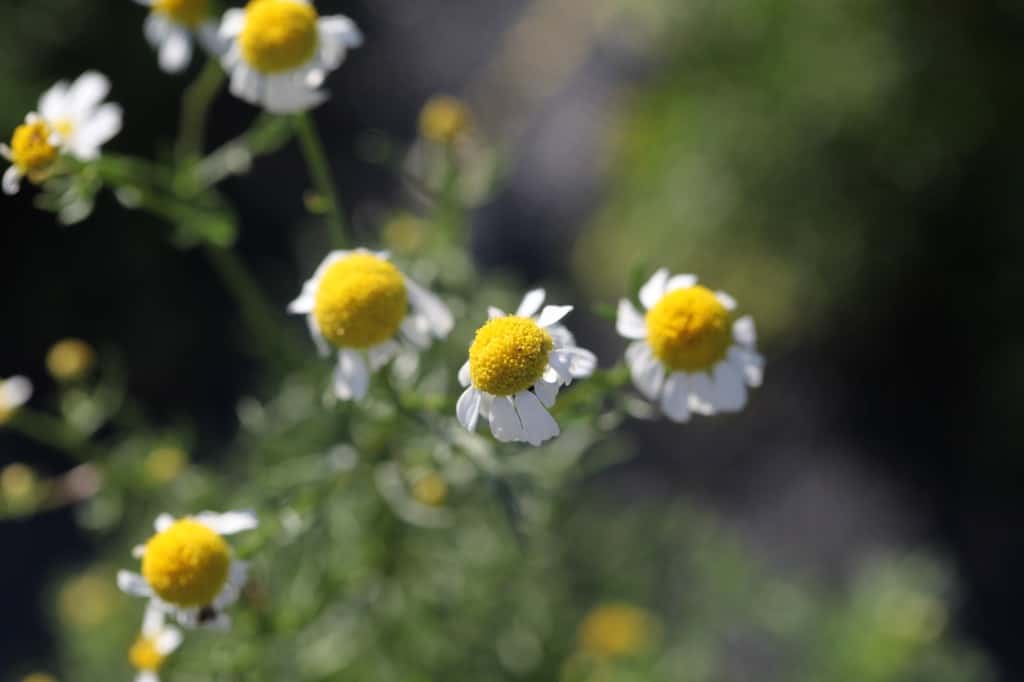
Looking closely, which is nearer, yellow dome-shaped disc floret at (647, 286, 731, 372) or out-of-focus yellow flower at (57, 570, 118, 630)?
yellow dome-shaped disc floret at (647, 286, 731, 372)

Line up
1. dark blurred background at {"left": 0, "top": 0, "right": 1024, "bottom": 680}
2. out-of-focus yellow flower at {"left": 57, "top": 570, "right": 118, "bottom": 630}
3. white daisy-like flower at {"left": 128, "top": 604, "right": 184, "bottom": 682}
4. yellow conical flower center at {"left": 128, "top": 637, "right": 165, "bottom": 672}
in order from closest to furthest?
white daisy-like flower at {"left": 128, "top": 604, "right": 184, "bottom": 682} → yellow conical flower center at {"left": 128, "top": 637, "right": 165, "bottom": 672} → out-of-focus yellow flower at {"left": 57, "top": 570, "right": 118, "bottom": 630} → dark blurred background at {"left": 0, "top": 0, "right": 1024, "bottom": 680}

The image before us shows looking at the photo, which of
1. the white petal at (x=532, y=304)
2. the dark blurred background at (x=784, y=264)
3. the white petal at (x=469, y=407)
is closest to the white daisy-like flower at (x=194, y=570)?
the white petal at (x=469, y=407)

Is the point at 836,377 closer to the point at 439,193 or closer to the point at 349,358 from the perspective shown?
the point at 439,193

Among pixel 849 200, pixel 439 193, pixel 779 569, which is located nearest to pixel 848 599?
pixel 779 569

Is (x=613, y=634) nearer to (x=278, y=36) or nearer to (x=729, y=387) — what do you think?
(x=729, y=387)

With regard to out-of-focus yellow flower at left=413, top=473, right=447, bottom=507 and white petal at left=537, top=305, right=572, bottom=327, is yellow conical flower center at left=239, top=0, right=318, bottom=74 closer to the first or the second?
white petal at left=537, top=305, right=572, bottom=327

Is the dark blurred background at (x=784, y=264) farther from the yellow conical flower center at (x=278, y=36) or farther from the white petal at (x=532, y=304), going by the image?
the white petal at (x=532, y=304)

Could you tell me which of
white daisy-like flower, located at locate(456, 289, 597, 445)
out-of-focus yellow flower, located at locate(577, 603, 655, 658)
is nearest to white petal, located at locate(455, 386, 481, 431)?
white daisy-like flower, located at locate(456, 289, 597, 445)

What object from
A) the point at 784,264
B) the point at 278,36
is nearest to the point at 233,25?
the point at 278,36

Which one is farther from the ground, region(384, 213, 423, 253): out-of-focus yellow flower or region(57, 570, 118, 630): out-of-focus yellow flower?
region(384, 213, 423, 253): out-of-focus yellow flower
